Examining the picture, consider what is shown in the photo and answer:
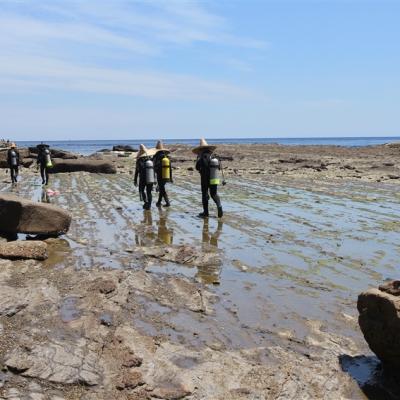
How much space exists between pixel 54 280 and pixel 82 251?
2101mm

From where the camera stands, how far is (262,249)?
9.73m

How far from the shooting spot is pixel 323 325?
5.84 metres

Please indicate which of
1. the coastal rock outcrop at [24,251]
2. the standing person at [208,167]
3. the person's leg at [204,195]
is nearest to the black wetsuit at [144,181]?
the person's leg at [204,195]

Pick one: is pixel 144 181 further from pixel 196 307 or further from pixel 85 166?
pixel 85 166

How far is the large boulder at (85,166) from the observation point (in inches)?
1206

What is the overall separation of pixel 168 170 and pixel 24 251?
6472 mm

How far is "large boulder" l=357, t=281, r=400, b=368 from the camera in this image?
4.43 metres

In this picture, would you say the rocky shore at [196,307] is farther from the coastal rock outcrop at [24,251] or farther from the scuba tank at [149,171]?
the scuba tank at [149,171]

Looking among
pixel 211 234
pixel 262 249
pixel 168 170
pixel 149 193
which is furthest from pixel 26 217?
pixel 168 170

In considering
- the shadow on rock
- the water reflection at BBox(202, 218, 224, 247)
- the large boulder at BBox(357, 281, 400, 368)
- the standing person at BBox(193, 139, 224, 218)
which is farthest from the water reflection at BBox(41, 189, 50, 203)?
the large boulder at BBox(357, 281, 400, 368)

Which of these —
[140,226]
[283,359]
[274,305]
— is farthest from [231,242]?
[283,359]

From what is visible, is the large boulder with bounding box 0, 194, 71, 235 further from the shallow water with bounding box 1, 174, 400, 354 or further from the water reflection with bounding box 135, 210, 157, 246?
the water reflection with bounding box 135, 210, 157, 246

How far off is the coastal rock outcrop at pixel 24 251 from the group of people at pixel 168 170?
534 centimetres

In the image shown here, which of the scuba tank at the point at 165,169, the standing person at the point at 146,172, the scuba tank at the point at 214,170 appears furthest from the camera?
the standing person at the point at 146,172
